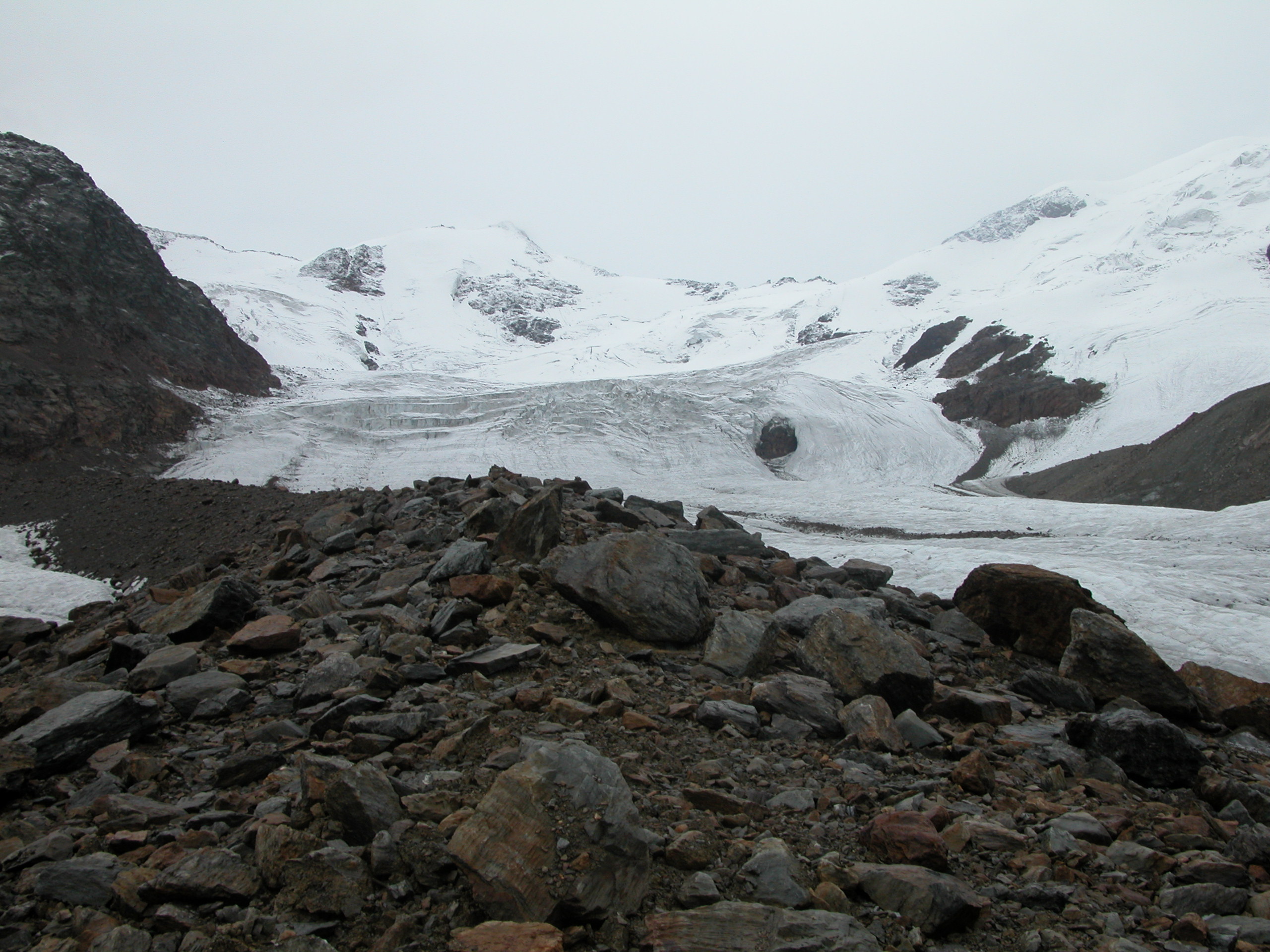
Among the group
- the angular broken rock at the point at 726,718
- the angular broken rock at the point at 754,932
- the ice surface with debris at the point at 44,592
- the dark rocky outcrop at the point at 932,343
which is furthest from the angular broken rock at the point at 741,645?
the dark rocky outcrop at the point at 932,343

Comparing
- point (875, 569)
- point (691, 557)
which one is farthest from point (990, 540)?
point (691, 557)

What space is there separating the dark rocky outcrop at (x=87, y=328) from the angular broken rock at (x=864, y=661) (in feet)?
121

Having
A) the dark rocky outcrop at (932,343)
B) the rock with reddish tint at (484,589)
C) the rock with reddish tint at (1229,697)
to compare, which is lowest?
the rock with reddish tint at (1229,697)

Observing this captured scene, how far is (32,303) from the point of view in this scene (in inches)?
1517

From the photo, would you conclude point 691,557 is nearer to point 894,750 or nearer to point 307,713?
point 894,750

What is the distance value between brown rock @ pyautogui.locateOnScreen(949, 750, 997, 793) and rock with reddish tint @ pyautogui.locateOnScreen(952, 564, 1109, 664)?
166 inches

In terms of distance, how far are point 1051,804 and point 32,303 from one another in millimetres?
50542

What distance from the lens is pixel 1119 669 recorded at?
6926 mm

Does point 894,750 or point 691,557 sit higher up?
point 691,557

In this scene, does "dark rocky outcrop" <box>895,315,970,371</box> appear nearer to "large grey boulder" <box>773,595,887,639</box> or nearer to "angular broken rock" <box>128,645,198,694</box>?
"large grey boulder" <box>773,595,887,639</box>

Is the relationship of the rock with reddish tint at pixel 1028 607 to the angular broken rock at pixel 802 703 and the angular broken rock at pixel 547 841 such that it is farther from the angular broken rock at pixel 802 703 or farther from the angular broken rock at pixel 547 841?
the angular broken rock at pixel 547 841

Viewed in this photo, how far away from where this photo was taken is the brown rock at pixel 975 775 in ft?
14.5

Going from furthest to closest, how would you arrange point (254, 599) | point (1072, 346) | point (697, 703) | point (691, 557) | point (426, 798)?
point (1072, 346) < point (691, 557) < point (254, 599) < point (697, 703) < point (426, 798)

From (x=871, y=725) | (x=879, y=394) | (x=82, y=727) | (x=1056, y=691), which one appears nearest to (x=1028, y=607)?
(x=1056, y=691)
